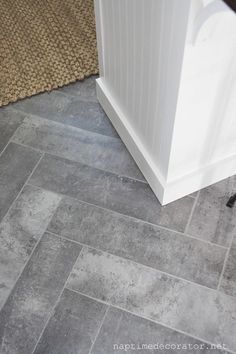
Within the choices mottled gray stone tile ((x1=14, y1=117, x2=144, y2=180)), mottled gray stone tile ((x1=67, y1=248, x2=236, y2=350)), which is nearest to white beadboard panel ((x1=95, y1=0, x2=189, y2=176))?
mottled gray stone tile ((x1=14, y1=117, x2=144, y2=180))

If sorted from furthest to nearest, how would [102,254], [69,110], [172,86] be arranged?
[69,110] < [102,254] < [172,86]

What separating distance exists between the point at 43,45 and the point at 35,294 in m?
1.17

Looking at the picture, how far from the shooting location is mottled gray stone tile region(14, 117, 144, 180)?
1.47 m

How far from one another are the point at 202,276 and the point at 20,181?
28.3 inches

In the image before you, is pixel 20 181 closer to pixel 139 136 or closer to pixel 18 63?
pixel 139 136

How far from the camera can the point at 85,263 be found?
1.25 meters

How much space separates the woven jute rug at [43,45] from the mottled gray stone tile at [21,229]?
1.68 feet

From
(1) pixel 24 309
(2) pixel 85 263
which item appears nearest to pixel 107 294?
(2) pixel 85 263

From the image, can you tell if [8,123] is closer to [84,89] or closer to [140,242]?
[84,89]

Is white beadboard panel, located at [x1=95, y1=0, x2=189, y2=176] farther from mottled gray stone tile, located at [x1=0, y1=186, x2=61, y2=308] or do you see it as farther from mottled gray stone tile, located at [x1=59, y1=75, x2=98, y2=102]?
mottled gray stone tile, located at [x1=0, y1=186, x2=61, y2=308]

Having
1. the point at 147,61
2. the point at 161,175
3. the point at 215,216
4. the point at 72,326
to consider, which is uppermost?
the point at 147,61

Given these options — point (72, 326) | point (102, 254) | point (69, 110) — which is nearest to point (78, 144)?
point (69, 110)

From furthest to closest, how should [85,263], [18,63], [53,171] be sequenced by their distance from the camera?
1. [18,63]
2. [53,171]
3. [85,263]

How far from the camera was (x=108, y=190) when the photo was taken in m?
1.41
